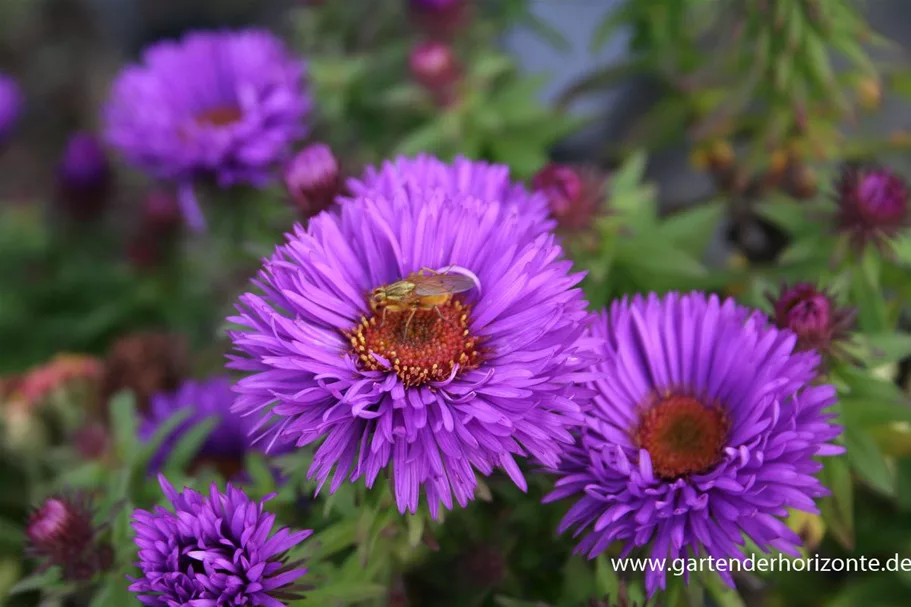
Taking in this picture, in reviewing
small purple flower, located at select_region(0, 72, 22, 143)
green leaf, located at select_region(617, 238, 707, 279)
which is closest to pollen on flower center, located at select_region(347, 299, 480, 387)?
green leaf, located at select_region(617, 238, 707, 279)

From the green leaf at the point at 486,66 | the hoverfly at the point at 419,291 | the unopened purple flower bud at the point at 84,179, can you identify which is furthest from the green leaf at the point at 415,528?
the unopened purple flower bud at the point at 84,179

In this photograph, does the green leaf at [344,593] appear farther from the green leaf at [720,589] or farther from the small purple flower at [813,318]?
the small purple flower at [813,318]

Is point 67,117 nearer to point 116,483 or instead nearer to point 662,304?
point 116,483

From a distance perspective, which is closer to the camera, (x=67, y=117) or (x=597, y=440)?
(x=597, y=440)

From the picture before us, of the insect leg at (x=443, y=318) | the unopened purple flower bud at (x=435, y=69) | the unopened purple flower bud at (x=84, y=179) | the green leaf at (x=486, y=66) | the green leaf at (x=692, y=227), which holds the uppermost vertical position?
the unopened purple flower bud at (x=84, y=179)

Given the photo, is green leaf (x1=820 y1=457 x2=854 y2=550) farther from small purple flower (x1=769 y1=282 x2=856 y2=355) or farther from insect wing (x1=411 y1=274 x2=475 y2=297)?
insect wing (x1=411 y1=274 x2=475 y2=297)

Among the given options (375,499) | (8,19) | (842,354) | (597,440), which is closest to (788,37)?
(842,354)
